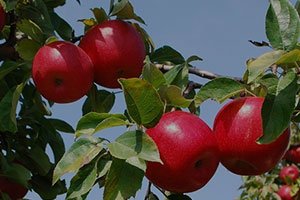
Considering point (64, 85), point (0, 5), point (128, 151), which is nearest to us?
point (128, 151)

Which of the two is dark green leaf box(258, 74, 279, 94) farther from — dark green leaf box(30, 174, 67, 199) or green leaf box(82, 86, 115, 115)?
dark green leaf box(30, 174, 67, 199)

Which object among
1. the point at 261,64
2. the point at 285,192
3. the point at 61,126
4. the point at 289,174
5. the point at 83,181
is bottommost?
the point at 285,192

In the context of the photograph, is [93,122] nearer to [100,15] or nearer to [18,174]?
[100,15]

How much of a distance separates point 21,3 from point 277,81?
2.85 ft

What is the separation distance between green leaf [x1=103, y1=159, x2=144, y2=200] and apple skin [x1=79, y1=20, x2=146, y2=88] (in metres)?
0.38

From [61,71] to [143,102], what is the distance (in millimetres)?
349

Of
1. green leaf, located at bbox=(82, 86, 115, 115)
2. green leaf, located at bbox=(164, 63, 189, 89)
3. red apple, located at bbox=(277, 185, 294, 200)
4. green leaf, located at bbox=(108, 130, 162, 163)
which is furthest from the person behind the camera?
red apple, located at bbox=(277, 185, 294, 200)

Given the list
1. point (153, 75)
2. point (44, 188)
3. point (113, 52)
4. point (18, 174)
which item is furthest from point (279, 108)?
point (44, 188)

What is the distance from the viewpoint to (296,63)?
4.16 ft

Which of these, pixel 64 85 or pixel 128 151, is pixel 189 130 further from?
pixel 64 85

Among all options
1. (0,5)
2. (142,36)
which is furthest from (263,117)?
(0,5)

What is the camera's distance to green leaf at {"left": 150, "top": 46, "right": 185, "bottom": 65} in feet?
6.09

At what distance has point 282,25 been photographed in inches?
50.1

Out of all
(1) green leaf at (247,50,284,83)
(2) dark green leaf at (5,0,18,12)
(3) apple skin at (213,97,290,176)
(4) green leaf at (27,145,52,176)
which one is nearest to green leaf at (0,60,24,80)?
(2) dark green leaf at (5,0,18,12)
